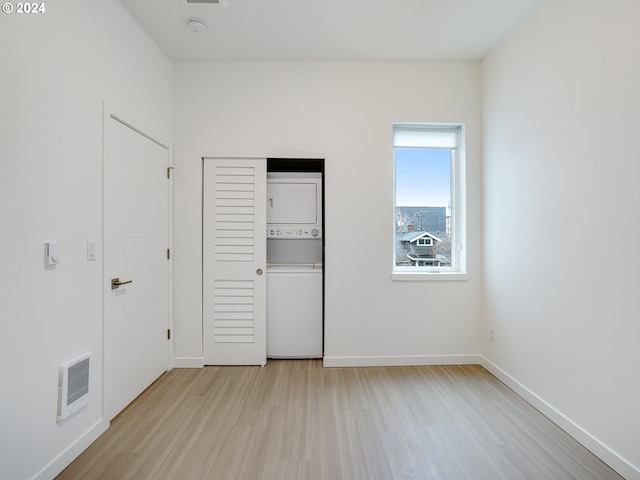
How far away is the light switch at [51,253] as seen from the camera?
1.48 metres

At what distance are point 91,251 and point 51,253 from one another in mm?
299

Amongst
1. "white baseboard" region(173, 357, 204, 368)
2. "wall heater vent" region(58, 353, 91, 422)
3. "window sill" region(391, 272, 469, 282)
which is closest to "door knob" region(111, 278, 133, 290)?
"wall heater vent" region(58, 353, 91, 422)

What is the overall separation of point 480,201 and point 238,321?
2.66 m

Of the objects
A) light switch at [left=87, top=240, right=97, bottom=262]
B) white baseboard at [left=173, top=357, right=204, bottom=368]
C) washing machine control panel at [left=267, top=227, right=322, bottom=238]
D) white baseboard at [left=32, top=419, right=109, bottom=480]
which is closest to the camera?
white baseboard at [left=32, top=419, right=109, bottom=480]

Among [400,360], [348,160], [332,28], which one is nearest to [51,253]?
[348,160]

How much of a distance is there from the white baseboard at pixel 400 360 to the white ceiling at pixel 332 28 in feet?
9.48

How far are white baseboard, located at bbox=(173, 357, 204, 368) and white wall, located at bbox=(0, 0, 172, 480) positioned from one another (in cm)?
93

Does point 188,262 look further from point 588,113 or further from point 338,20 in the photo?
point 588,113

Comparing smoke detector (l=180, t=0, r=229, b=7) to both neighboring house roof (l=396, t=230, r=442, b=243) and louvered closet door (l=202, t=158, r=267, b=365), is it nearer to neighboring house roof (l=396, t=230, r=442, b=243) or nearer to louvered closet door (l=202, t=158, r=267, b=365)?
louvered closet door (l=202, t=158, r=267, b=365)

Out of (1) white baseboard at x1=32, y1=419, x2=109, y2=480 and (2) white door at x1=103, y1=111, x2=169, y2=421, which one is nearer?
(1) white baseboard at x1=32, y1=419, x2=109, y2=480

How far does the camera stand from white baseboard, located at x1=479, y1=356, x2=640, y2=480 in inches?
59.9

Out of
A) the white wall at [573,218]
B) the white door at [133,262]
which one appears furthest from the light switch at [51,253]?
the white wall at [573,218]

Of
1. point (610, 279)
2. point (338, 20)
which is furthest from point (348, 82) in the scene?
point (610, 279)

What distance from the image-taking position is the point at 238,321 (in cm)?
283
